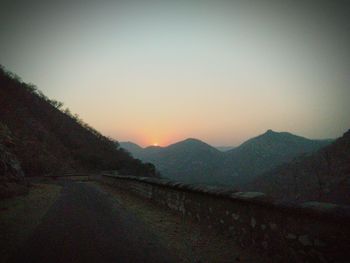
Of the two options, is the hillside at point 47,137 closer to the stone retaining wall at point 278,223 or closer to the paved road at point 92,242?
the paved road at point 92,242

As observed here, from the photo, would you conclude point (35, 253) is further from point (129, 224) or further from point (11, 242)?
point (129, 224)

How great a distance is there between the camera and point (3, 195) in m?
9.32

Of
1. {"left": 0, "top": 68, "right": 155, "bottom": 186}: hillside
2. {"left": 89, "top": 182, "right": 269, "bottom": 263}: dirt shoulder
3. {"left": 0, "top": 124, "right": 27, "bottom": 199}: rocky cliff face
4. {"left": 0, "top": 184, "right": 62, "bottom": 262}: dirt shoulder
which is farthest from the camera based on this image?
{"left": 0, "top": 68, "right": 155, "bottom": 186}: hillside

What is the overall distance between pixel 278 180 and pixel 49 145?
4040 inches

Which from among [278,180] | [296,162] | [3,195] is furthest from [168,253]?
[296,162]

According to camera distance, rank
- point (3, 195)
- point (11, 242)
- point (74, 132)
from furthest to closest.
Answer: point (74, 132)
point (3, 195)
point (11, 242)

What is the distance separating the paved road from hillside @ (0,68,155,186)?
26534 mm

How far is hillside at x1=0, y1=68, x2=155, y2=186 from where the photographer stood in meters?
33.3

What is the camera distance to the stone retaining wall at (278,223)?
2940 millimetres

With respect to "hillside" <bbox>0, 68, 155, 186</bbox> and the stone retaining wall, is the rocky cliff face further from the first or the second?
"hillside" <bbox>0, 68, 155, 186</bbox>

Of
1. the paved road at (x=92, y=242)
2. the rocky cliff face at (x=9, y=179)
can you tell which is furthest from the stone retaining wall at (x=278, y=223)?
the rocky cliff face at (x=9, y=179)

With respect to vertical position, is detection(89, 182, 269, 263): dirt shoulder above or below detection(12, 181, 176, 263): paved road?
above

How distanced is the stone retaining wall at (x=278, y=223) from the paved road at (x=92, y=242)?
1454mm

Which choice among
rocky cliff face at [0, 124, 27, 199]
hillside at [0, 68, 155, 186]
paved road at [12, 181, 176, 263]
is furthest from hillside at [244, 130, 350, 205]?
paved road at [12, 181, 176, 263]
